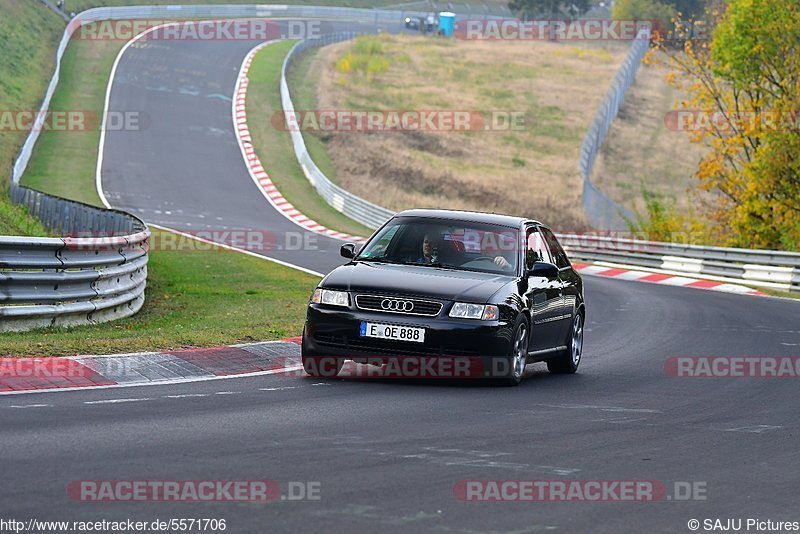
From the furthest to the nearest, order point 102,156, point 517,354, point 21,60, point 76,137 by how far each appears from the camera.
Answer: point 21,60 → point 76,137 → point 102,156 → point 517,354

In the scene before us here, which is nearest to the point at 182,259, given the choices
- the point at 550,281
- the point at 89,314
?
the point at 89,314

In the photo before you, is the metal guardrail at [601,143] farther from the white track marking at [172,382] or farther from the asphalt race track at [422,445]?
the asphalt race track at [422,445]

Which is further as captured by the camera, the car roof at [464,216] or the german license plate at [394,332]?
the car roof at [464,216]

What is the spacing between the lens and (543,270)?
1281 centimetres

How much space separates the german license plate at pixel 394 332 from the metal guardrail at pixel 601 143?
2720 cm

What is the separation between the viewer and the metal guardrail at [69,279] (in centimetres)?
1391

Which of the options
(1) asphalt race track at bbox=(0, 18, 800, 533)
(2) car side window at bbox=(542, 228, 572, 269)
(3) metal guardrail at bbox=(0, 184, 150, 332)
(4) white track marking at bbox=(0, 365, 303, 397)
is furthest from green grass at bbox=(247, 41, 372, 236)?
(1) asphalt race track at bbox=(0, 18, 800, 533)

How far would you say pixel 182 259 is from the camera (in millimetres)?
27453

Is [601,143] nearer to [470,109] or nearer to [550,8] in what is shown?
[470,109]

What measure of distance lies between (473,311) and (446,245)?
1.27 meters

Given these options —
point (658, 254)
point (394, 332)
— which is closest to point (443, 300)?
point (394, 332)

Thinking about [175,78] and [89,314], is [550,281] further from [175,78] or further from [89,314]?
[175,78]

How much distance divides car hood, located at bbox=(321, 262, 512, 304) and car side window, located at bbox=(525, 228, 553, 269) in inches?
26.2

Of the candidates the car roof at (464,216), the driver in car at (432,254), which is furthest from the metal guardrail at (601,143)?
the driver in car at (432,254)
